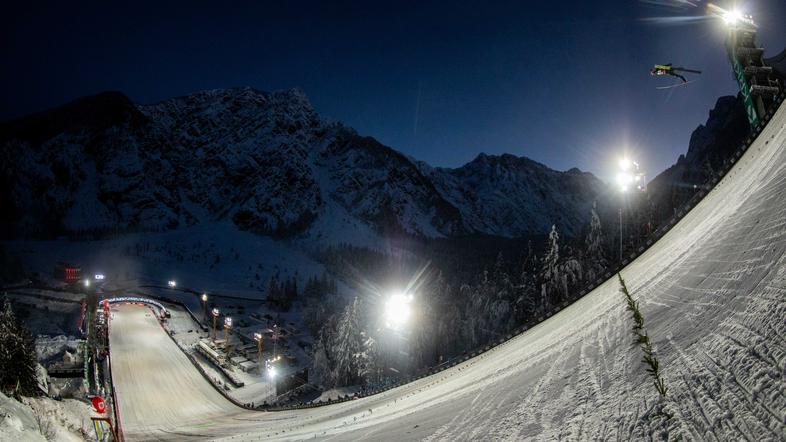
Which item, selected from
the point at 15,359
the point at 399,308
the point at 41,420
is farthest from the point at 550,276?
the point at 15,359

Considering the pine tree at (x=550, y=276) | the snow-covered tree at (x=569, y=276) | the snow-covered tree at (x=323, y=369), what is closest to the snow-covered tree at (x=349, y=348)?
the snow-covered tree at (x=323, y=369)

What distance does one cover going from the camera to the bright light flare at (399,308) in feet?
107

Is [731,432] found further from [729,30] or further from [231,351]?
[231,351]

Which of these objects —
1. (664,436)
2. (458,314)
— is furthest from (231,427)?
(458,314)

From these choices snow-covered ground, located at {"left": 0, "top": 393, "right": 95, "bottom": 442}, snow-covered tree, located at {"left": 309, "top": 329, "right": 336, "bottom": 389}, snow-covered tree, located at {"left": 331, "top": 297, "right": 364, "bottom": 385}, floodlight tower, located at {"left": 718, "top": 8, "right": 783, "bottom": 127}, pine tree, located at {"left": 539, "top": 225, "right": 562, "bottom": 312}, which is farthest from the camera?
snow-covered tree, located at {"left": 309, "top": 329, "right": 336, "bottom": 389}

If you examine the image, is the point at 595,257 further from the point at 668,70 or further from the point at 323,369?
the point at 323,369

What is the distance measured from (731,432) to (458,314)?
60.5 meters

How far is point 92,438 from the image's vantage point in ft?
62.6

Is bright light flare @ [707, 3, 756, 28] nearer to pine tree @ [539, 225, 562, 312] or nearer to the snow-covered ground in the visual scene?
pine tree @ [539, 225, 562, 312]

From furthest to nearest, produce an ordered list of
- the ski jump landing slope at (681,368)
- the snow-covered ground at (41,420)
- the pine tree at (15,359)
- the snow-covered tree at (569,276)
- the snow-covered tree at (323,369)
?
the snow-covered tree at (323,369), the snow-covered tree at (569,276), the pine tree at (15,359), the snow-covered ground at (41,420), the ski jump landing slope at (681,368)

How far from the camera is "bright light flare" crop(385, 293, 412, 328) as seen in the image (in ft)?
107

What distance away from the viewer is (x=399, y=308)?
32812 mm

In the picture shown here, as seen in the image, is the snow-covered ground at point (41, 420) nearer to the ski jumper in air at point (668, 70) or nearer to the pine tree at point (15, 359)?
the pine tree at point (15, 359)

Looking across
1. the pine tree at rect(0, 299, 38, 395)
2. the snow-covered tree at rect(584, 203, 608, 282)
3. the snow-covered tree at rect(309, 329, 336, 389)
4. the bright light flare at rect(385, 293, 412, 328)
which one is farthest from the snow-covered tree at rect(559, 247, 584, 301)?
the pine tree at rect(0, 299, 38, 395)
